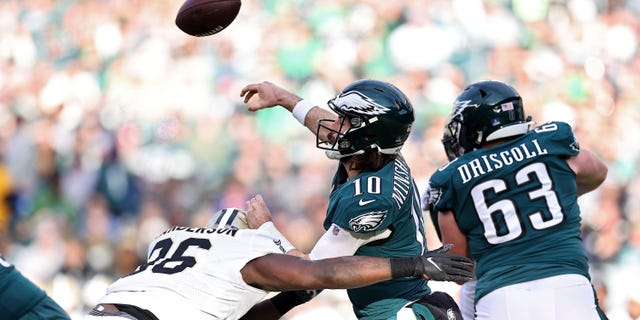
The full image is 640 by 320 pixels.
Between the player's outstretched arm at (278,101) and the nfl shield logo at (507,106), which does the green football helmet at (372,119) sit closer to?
the nfl shield logo at (507,106)

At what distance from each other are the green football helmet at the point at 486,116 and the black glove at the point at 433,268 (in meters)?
1.33

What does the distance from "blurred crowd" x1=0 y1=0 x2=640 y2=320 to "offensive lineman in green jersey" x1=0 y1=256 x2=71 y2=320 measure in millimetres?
3154

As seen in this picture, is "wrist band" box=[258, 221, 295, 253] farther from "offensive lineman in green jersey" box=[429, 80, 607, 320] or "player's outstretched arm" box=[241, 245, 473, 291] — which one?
"offensive lineman in green jersey" box=[429, 80, 607, 320]

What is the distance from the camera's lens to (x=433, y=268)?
3.60 m

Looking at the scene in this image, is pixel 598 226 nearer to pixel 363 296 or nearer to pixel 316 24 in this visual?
pixel 316 24

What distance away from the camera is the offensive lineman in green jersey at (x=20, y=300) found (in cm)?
486

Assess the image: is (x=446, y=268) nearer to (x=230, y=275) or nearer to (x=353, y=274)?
(x=353, y=274)

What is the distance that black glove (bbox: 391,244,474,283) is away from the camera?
3592 mm

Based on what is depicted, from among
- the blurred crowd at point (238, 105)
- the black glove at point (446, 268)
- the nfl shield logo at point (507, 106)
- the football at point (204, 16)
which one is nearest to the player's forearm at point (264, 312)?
the black glove at point (446, 268)

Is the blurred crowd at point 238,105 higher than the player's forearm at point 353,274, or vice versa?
the blurred crowd at point 238,105

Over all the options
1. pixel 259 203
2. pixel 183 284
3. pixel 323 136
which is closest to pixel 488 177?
pixel 323 136

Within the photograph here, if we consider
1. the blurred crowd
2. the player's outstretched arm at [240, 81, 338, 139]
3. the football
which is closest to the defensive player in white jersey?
the player's outstretched arm at [240, 81, 338, 139]

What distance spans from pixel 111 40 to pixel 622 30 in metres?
5.49

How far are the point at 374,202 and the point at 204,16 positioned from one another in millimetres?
1968
